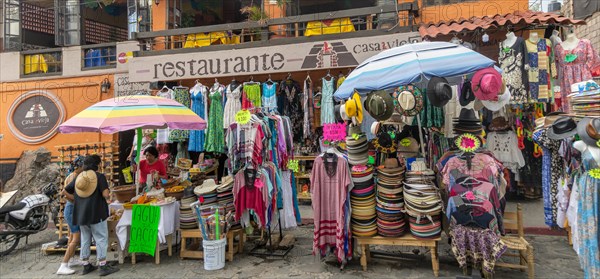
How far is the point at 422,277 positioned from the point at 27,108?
41.7 feet

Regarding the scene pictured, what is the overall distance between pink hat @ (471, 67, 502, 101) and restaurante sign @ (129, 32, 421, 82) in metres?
2.79

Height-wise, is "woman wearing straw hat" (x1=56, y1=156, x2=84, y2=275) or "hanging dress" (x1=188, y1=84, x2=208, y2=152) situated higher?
"hanging dress" (x1=188, y1=84, x2=208, y2=152)

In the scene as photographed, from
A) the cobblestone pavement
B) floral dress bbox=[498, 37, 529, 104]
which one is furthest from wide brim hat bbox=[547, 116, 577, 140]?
floral dress bbox=[498, 37, 529, 104]

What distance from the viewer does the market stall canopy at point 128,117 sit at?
5023 millimetres

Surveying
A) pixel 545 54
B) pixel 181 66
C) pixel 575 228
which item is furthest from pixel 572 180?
pixel 181 66

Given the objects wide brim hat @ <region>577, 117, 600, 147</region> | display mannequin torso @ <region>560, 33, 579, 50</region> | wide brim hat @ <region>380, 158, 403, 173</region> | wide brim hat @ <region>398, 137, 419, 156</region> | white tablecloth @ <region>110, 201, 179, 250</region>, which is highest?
display mannequin torso @ <region>560, 33, 579, 50</region>

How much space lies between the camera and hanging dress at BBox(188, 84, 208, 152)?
26.5 ft

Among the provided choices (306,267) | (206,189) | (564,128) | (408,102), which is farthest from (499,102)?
(206,189)

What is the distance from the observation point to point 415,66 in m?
4.21

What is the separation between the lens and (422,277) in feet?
14.7

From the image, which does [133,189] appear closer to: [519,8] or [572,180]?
[572,180]

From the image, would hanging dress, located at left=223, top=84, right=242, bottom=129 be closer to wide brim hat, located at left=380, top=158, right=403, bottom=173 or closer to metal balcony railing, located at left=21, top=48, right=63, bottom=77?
wide brim hat, located at left=380, top=158, right=403, bottom=173

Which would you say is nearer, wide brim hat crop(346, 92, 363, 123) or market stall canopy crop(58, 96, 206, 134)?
wide brim hat crop(346, 92, 363, 123)

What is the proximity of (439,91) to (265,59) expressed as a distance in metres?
4.41
